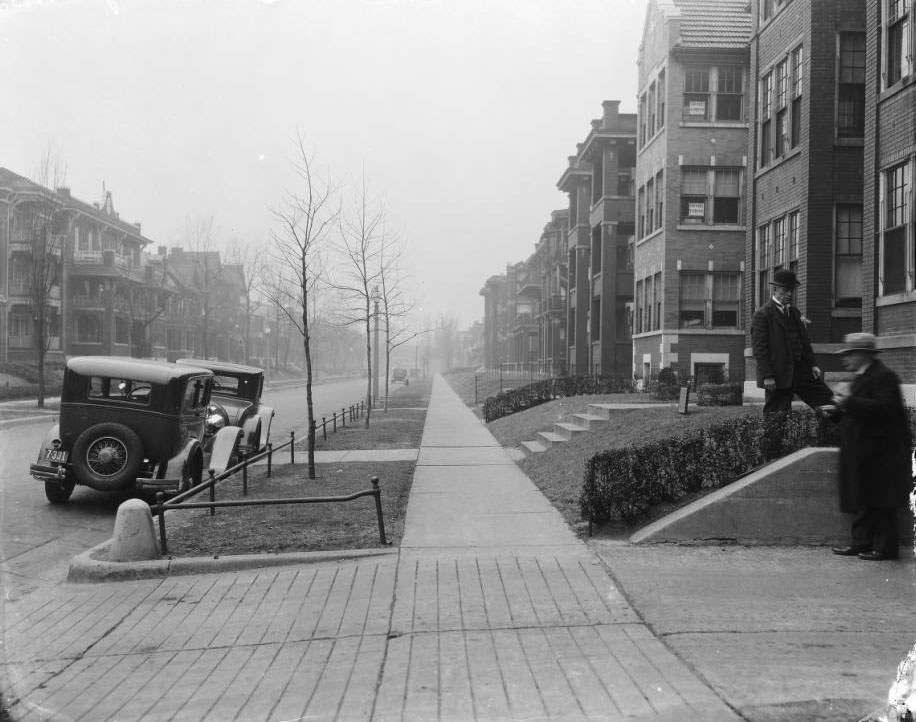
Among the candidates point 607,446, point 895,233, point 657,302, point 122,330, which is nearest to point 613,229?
point 657,302

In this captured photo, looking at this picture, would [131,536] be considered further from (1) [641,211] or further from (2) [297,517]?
(1) [641,211]

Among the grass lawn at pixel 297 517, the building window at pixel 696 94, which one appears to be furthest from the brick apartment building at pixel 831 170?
the grass lawn at pixel 297 517

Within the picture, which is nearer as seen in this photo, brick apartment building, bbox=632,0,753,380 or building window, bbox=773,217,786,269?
building window, bbox=773,217,786,269

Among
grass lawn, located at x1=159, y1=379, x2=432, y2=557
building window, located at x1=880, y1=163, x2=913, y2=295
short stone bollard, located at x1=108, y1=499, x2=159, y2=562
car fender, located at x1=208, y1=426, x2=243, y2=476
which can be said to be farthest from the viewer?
car fender, located at x1=208, y1=426, x2=243, y2=476

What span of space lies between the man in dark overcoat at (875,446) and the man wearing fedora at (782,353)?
1.82m

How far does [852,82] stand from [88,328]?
49.1 m

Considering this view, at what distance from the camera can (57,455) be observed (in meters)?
10.7

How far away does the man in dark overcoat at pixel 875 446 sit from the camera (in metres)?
6.68

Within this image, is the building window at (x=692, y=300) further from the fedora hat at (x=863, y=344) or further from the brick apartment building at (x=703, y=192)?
the fedora hat at (x=863, y=344)

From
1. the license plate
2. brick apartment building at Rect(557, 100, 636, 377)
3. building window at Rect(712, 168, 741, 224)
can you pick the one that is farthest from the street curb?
brick apartment building at Rect(557, 100, 636, 377)

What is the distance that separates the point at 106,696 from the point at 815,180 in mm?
15709

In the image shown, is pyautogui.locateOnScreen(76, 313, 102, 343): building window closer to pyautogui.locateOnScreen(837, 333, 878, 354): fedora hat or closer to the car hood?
the car hood

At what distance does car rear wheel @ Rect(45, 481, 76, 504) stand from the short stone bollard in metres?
4.03

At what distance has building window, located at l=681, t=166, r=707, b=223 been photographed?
24891 millimetres
